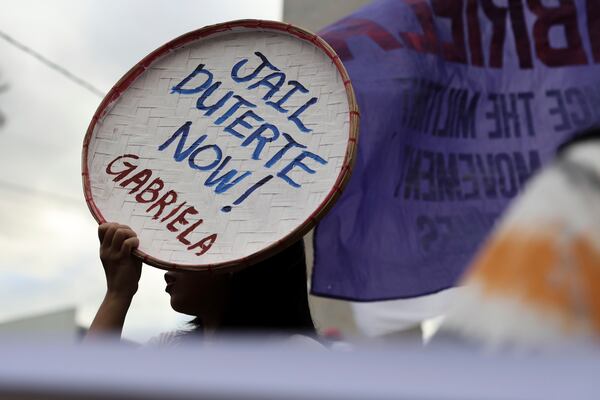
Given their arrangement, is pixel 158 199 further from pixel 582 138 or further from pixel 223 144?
pixel 582 138

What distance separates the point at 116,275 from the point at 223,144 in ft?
0.86

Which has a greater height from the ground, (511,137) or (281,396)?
(511,137)

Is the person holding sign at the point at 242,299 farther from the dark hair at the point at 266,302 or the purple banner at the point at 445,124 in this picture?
the purple banner at the point at 445,124

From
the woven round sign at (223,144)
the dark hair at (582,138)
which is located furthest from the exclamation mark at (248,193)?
the dark hair at (582,138)

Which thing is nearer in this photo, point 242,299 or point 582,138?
point 582,138

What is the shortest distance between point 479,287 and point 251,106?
850mm

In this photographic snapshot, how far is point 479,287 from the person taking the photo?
0.41m

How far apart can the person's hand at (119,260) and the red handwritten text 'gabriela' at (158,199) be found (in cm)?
6

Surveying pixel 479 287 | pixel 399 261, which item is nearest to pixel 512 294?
pixel 479 287

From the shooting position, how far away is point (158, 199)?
46.6 inches

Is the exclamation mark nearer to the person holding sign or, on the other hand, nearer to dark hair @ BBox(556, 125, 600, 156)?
the person holding sign

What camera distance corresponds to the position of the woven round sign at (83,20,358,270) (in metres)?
1.10

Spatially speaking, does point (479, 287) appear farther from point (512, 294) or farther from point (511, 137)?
point (511, 137)

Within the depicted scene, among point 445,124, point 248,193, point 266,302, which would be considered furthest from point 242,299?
point 445,124
